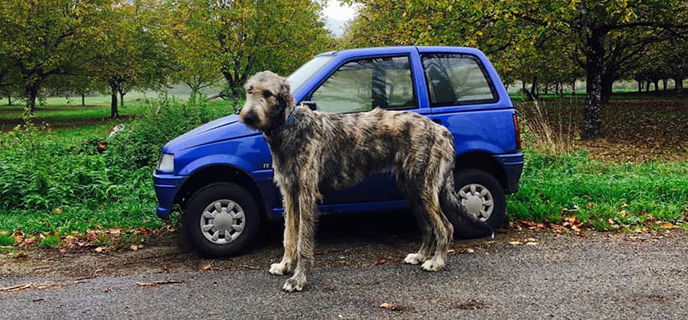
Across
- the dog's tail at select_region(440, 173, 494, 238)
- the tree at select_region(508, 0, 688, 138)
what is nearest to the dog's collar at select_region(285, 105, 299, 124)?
the dog's tail at select_region(440, 173, 494, 238)

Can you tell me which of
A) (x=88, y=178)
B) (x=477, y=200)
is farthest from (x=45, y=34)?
(x=477, y=200)

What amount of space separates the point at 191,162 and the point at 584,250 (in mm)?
4066

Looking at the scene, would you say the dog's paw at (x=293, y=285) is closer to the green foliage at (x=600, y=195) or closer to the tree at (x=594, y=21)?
the green foliage at (x=600, y=195)

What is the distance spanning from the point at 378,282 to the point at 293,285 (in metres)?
0.73

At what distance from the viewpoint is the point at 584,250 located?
5.47m

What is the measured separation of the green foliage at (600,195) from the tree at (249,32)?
1729 cm

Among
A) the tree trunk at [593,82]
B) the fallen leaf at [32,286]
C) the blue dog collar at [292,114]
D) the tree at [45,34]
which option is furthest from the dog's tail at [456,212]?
the tree at [45,34]

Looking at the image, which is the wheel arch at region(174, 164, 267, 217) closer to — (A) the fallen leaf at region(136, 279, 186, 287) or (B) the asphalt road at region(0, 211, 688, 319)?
(B) the asphalt road at region(0, 211, 688, 319)

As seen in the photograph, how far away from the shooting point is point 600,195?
764 centimetres

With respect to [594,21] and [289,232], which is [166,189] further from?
[594,21]

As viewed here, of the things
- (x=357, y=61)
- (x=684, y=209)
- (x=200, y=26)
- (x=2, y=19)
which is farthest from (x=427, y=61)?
(x=2, y=19)

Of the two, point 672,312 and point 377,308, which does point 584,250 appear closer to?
point 672,312

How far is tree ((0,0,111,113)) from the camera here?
2439 cm

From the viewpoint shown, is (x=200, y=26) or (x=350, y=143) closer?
(x=350, y=143)
